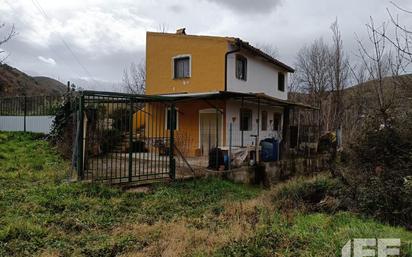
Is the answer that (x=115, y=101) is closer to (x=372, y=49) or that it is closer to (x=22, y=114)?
(x=372, y=49)

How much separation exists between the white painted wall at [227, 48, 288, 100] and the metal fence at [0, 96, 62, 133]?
30.0ft

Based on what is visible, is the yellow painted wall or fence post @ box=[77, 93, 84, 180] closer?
fence post @ box=[77, 93, 84, 180]

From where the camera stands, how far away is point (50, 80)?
53.8m

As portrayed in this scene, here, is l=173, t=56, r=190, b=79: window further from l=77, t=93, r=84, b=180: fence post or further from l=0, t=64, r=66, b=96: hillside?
l=0, t=64, r=66, b=96: hillside

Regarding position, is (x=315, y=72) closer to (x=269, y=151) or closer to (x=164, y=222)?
(x=269, y=151)

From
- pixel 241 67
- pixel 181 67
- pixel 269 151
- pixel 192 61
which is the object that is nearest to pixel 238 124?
pixel 269 151

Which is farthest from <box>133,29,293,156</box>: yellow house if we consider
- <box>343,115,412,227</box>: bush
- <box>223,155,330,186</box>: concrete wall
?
<box>343,115,412,227</box>: bush

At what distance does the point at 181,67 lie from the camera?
20.6 m

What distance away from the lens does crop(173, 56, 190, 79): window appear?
66.2ft

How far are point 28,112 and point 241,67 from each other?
1214 centimetres

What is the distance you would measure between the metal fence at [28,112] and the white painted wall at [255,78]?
360 inches

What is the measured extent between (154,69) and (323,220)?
667 inches

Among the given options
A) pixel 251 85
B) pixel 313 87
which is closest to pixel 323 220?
pixel 251 85

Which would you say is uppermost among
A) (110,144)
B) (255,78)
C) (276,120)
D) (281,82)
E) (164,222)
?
(281,82)
